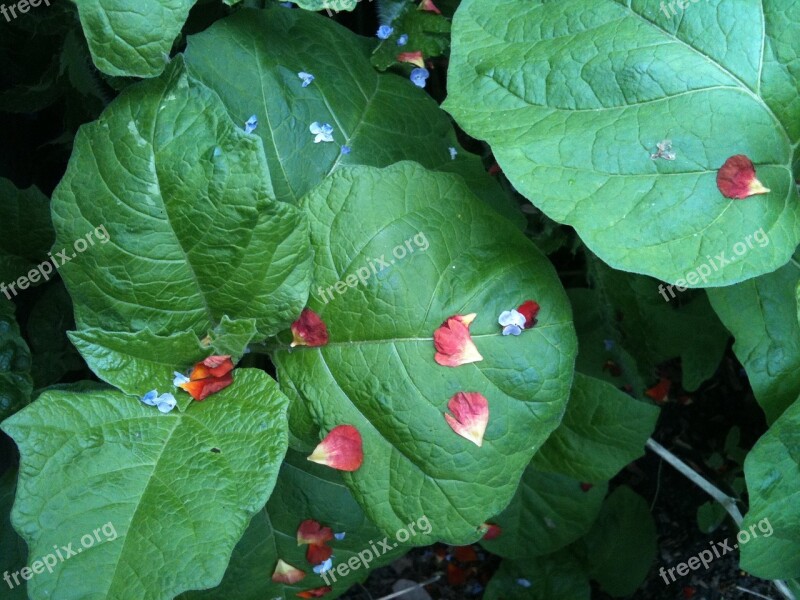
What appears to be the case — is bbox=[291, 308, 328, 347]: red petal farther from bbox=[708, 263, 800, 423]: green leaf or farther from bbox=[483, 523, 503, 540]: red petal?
bbox=[483, 523, 503, 540]: red petal

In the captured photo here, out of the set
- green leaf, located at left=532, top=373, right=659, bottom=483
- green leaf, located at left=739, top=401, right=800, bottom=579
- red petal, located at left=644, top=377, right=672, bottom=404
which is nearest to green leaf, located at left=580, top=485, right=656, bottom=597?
red petal, located at left=644, top=377, right=672, bottom=404

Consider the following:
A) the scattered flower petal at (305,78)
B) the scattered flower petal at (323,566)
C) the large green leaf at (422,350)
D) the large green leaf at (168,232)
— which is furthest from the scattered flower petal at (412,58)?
the scattered flower petal at (323,566)

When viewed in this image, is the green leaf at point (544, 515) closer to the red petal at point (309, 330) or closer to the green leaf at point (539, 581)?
the green leaf at point (539, 581)

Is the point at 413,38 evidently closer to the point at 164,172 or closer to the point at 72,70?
the point at 164,172

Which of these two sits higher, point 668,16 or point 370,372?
point 668,16

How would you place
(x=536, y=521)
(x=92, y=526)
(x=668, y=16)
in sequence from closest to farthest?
(x=92, y=526) < (x=668, y=16) < (x=536, y=521)

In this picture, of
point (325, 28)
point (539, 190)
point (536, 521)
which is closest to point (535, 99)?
point (539, 190)
